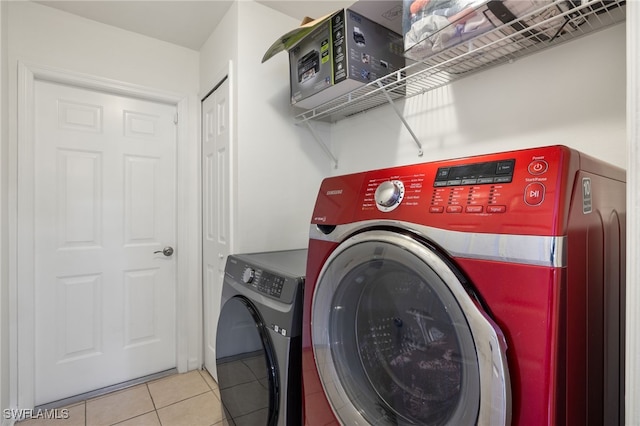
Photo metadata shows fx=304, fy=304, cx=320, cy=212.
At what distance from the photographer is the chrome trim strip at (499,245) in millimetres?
513

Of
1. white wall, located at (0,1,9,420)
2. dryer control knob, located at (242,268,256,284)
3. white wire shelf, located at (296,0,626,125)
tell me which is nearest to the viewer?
white wire shelf, located at (296,0,626,125)

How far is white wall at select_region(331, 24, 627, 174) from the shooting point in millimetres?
994

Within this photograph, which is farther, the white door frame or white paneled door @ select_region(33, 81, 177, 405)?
white paneled door @ select_region(33, 81, 177, 405)

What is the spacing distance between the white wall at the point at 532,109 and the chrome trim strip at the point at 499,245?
2.53ft

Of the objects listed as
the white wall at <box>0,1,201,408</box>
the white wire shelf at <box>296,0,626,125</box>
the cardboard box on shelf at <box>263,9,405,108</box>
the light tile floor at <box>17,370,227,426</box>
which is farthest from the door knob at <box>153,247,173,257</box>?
the white wire shelf at <box>296,0,626,125</box>

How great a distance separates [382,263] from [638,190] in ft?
1.66

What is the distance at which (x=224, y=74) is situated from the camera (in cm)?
198

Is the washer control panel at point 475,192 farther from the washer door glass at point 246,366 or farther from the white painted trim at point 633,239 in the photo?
the washer door glass at point 246,366

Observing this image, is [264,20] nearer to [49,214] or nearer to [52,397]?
[49,214]

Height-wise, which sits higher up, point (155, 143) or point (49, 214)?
point (155, 143)

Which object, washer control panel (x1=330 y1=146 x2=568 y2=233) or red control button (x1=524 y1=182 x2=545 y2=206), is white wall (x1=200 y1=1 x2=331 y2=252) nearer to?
washer control panel (x1=330 y1=146 x2=568 y2=233)

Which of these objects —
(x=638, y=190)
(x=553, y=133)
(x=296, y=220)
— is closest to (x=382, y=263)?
(x=638, y=190)

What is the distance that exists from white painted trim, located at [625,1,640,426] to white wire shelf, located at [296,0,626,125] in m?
0.40

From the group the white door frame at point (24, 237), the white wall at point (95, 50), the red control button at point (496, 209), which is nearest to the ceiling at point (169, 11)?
the white wall at point (95, 50)
